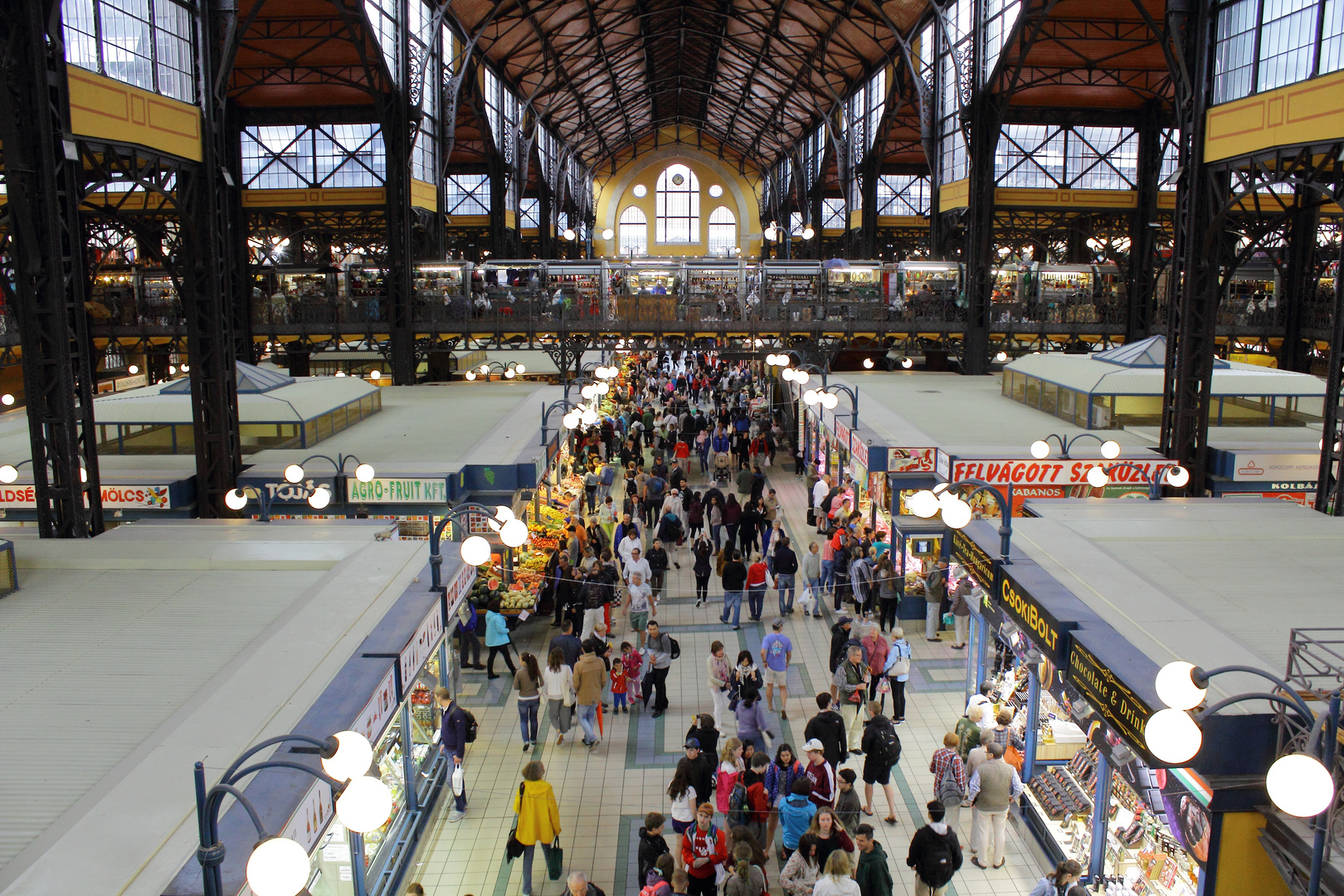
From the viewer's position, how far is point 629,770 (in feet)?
35.9

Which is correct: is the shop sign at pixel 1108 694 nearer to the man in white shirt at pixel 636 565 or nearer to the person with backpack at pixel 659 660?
the person with backpack at pixel 659 660

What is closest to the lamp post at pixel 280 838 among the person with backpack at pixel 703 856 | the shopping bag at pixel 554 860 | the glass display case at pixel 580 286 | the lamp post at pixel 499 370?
the person with backpack at pixel 703 856

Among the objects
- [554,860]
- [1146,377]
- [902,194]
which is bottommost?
[554,860]

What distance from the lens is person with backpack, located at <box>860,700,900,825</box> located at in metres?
9.48

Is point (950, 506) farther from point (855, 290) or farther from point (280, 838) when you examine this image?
point (855, 290)

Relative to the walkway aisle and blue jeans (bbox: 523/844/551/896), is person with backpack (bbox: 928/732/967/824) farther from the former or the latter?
blue jeans (bbox: 523/844/551/896)

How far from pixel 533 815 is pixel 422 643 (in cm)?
183

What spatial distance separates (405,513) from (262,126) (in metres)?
21.6

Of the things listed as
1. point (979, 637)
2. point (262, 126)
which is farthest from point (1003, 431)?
point (262, 126)

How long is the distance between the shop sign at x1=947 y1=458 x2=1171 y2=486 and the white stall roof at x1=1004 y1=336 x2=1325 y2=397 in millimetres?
3616

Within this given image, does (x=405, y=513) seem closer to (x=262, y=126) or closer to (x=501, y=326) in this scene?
(x=501, y=326)

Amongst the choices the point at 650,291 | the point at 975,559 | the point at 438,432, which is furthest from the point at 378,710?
the point at 650,291

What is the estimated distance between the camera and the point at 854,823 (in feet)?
29.1

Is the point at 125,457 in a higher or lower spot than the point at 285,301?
lower
